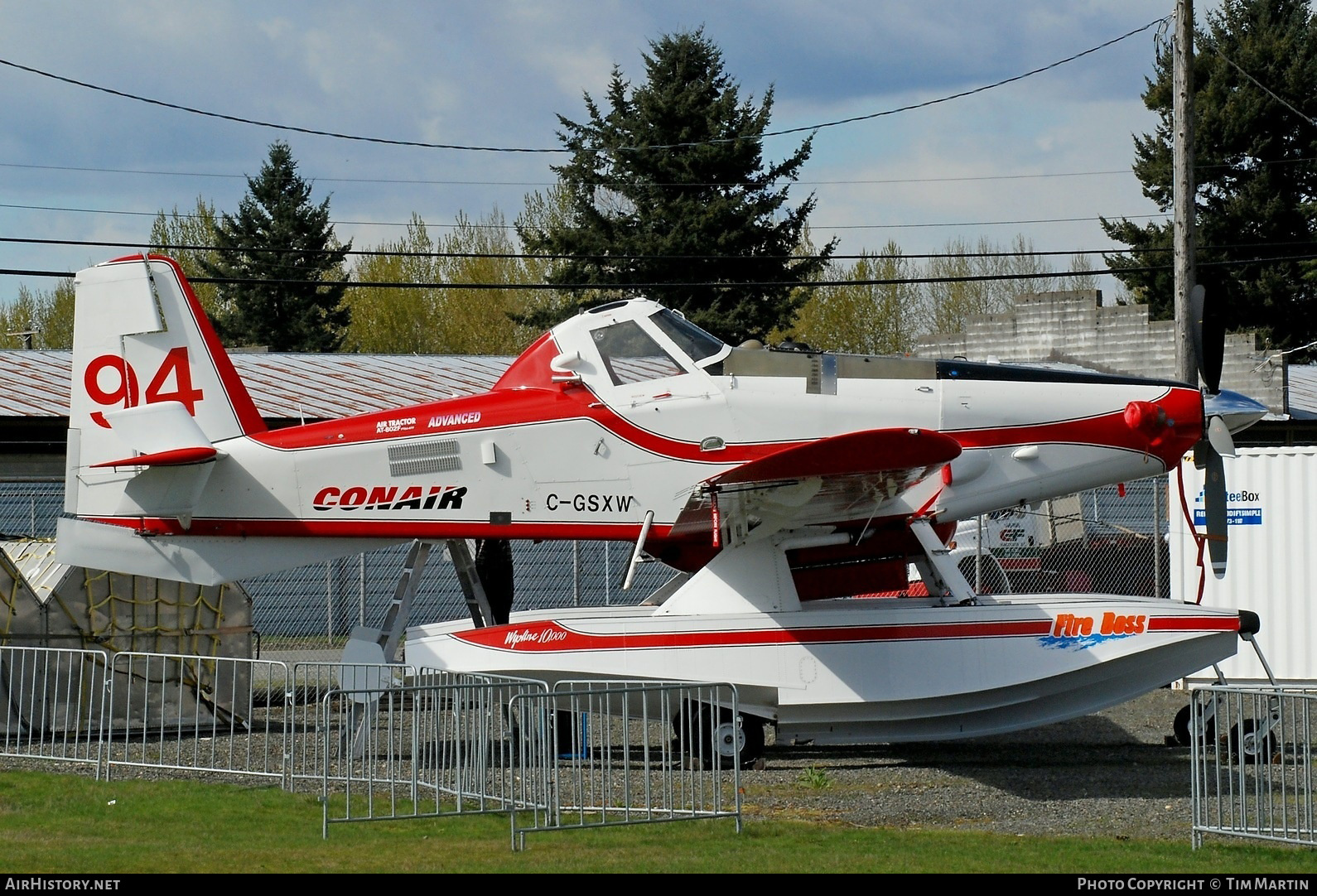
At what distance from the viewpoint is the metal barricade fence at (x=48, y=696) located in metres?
11.9

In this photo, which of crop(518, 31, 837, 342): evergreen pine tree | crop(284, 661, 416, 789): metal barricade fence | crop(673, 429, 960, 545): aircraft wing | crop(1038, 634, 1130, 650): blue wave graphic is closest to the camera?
crop(284, 661, 416, 789): metal barricade fence

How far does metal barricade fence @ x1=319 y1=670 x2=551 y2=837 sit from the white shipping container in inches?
377

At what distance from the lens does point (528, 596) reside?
25141 mm

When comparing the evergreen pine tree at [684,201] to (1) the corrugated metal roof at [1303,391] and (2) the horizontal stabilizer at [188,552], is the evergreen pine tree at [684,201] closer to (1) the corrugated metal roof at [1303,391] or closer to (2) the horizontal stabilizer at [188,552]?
(1) the corrugated metal roof at [1303,391]

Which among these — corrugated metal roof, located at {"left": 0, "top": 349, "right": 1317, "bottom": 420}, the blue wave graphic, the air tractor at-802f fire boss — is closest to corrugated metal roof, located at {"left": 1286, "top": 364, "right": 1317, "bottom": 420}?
corrugated metal roof, located at {"left": 0, "top": 349, "right": 1317, "bottom": 420}

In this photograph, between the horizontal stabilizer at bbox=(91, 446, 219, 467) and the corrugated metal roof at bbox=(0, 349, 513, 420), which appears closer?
the horizontal stabilizer at bbox=(91, 446, 219, 467)

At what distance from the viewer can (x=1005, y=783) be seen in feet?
35.6

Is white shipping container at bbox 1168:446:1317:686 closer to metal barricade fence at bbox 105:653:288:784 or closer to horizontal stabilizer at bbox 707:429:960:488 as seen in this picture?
horizontal stabilizer at bbox 707:429:960:488

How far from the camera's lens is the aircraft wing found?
32.6 ft

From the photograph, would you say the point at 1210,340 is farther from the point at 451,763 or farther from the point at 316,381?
the point at 316,381

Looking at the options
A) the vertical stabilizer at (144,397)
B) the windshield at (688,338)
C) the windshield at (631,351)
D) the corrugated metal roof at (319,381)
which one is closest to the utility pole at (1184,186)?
the windshield at (688,338)

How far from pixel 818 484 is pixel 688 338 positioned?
2093mm
